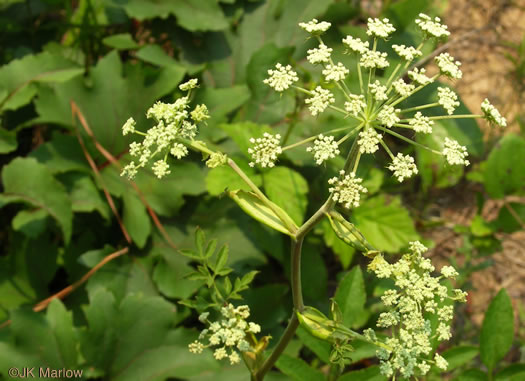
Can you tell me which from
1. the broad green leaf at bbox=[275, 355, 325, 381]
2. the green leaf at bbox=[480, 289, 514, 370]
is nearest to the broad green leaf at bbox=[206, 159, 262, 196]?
the broad green leaf at bbox=[275, 355, 325, 381]

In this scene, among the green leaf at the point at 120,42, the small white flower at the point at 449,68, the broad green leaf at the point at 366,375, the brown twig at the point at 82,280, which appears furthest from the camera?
the green leaf at the point at 120,42

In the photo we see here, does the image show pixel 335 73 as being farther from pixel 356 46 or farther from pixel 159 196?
pixel 159 196

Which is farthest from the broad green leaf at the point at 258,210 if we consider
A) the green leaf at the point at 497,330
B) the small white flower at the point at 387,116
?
the green leaf at the point at 497,330

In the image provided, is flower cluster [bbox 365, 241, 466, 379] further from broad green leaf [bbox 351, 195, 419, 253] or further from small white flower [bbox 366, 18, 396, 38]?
broad green leaf [bbox 351, 195, 419, 253]

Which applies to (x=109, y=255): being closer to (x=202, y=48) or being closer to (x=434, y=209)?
(x=202, y=48)

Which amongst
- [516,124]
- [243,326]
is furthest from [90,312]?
[516,124]

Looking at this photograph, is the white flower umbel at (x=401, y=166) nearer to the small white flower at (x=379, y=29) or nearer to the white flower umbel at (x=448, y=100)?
the white flower umbel at (x=448, y=100)
